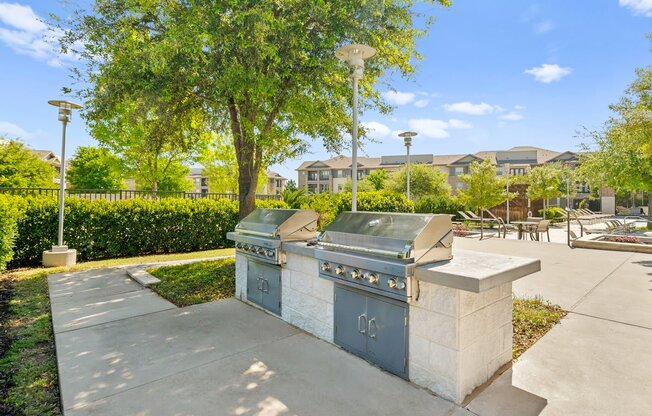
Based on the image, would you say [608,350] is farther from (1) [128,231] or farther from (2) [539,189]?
(2) [539,189]

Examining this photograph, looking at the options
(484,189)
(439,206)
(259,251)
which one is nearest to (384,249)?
(259,251)

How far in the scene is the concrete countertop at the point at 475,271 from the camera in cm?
222

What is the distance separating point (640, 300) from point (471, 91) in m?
10.1

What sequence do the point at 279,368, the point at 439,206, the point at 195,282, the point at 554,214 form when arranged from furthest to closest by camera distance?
1. the point at 554,214
2. the point at 439,206
3. the point at 195,282
4. the point at 279,368

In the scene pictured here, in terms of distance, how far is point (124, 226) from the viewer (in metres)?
9.30

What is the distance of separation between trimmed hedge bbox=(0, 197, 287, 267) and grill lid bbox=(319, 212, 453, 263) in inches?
323

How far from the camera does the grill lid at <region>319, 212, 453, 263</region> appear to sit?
8.75 feet

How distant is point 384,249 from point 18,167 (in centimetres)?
2537

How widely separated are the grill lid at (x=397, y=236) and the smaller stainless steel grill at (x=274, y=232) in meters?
0.91

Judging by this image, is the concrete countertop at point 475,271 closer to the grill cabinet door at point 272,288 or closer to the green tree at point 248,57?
the grill cabinet door at point 272,288

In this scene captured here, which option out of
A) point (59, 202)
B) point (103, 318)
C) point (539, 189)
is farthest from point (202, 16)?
point (539, 189)

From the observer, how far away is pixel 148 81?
5.68 metres

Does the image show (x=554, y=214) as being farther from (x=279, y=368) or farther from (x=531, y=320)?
(x=279, y=368)

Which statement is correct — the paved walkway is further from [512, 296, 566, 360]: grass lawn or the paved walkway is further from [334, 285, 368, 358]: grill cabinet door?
[334, 285, 368, 358]: grill cabinet door
